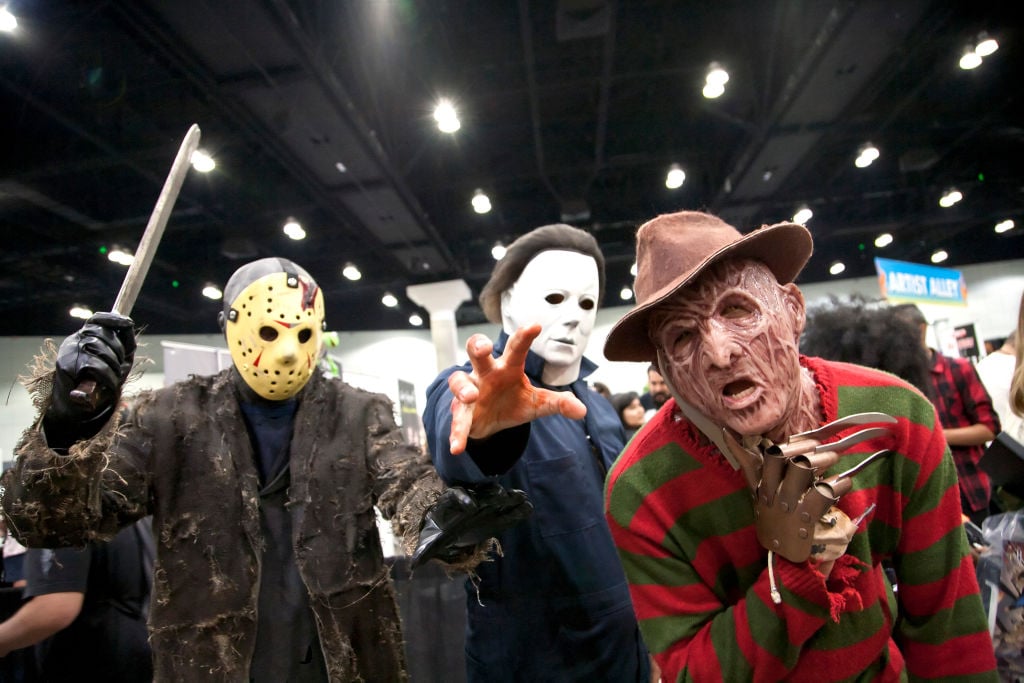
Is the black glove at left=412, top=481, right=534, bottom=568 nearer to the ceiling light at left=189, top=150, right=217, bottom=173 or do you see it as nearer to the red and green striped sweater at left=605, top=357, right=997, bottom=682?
the red and green striped sweater at left=605, top=357, right=997, bottom=682

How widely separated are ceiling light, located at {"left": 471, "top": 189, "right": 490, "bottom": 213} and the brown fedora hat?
5069mm

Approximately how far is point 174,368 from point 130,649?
1346 millimetres

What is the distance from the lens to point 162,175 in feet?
13.6

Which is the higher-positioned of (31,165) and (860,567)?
(31,165)

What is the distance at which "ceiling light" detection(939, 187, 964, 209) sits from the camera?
705cm

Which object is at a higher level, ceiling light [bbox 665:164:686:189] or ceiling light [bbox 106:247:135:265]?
ceiling light [bbox 665:164:686:189]

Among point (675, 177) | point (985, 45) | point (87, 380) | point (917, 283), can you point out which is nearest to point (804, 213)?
point (917, 283)

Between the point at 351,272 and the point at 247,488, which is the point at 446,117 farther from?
the point at 247,488

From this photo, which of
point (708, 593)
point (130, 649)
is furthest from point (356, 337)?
point (708, 593)

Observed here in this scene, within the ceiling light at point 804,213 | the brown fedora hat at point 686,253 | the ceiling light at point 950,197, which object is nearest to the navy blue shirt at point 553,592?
the brown fedora hat at point 686,253

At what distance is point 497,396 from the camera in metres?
1.04

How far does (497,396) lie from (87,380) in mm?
901

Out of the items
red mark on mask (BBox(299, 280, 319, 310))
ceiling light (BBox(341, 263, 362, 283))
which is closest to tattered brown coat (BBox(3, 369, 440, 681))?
red mark on mask (BBox(299, 280, 319, 310))

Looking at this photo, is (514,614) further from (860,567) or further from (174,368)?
(174,368)
